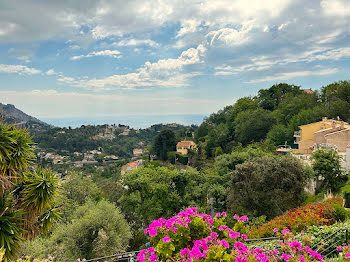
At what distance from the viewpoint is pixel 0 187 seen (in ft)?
20.0

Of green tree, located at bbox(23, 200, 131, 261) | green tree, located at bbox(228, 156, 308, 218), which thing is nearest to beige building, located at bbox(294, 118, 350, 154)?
green tree, located at bbox(228, 156, 308, 218)

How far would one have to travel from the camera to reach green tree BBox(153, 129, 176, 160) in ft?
169

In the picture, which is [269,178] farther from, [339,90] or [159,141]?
[159,141]

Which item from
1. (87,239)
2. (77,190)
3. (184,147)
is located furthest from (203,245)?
(184,147)

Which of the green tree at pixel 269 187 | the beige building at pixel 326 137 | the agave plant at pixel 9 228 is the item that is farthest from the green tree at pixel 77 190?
the beige building at pixel 326 137

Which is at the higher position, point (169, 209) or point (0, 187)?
point (0, 187)

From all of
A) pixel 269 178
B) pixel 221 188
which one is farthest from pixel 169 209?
pixel 269 178

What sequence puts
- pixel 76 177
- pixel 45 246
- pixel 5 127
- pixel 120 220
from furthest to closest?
1. pixel 76 177
2. pixel 120 220
3. pixel 45 246
4. pixel 5 127

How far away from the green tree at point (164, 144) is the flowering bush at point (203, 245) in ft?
155

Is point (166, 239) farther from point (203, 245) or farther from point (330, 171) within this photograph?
point (330, 171)

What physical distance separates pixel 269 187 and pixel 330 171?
4.91 metres

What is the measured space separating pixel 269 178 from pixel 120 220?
862cm

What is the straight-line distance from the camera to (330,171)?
53.7 ft

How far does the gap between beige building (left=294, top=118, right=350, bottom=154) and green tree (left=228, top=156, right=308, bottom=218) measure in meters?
8.71
